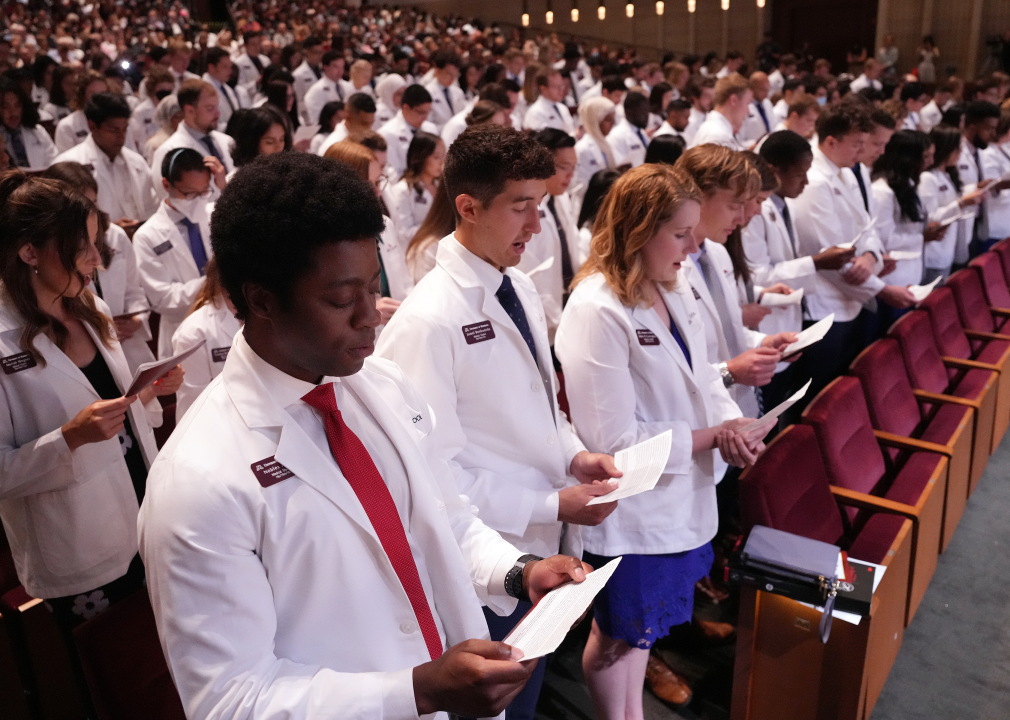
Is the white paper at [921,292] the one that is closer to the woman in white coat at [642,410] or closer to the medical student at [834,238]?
the medical student at [834,238]

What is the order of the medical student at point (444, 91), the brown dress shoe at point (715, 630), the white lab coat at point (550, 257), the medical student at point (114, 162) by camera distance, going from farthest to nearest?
the medical student at point (444, 91) < the medical student at point (114, 162) < the white lab coat at point (550, 257) < the brown dress shoe at point (715, 630)

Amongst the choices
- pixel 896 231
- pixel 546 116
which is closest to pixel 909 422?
pixel 896 231

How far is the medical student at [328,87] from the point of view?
880cm

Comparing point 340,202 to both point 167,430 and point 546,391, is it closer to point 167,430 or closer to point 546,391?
point 546,391

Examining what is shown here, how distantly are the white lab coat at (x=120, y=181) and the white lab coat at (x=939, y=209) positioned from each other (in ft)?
17.9

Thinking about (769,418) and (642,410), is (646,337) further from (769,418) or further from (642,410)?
(769,418)

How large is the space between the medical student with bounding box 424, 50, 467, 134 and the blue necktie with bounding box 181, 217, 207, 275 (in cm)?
561

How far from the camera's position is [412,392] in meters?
1.53

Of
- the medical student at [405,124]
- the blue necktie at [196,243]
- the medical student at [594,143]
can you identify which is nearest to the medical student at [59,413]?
the blue necktie at [196,243]

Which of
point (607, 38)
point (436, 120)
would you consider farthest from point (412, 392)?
point (607, 38)

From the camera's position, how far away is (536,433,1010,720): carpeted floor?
8.63 feet

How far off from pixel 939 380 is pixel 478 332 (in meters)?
3.05

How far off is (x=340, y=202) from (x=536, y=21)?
2344 centimetres

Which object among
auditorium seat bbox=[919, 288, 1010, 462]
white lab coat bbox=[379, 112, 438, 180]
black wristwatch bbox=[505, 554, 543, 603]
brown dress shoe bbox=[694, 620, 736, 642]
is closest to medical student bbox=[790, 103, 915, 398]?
auditorium seat bbox=[919, 288, 1010, 462]
